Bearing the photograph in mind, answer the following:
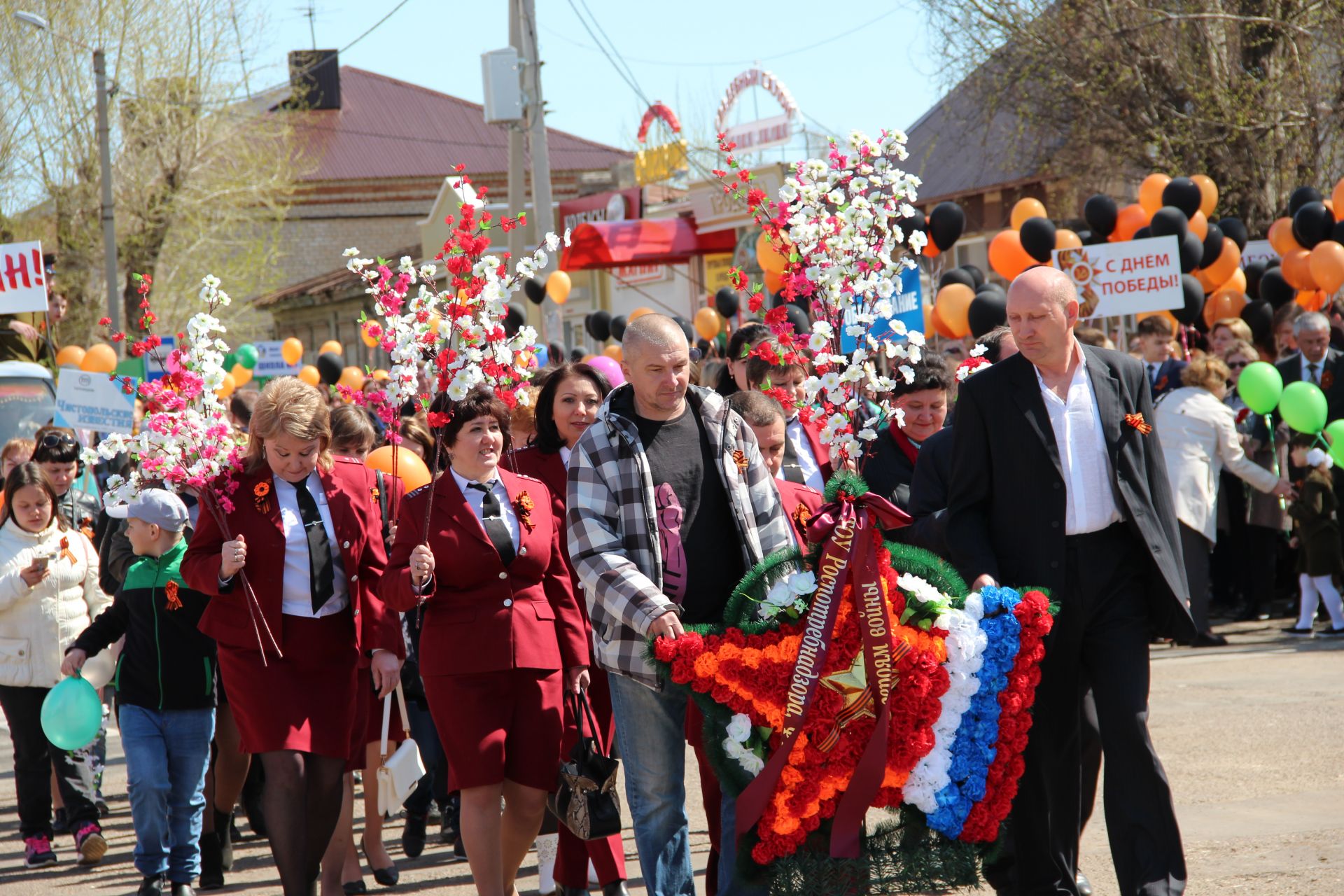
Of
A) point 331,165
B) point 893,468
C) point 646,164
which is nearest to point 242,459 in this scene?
point 893,468

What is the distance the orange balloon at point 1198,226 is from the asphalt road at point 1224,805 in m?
5.37

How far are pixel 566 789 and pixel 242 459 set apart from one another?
187 cm

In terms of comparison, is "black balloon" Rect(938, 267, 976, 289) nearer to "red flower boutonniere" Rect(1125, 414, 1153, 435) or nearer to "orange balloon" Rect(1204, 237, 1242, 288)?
"orange balloon" Rect(1204, 237, 1242, 288)

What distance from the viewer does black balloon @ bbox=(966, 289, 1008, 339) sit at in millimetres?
12570

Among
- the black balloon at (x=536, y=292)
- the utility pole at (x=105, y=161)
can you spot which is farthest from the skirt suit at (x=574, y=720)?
the utility pole at (x=105, y=161)

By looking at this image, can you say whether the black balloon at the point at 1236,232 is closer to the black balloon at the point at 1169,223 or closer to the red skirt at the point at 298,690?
the black balloon at the point at 1169,223

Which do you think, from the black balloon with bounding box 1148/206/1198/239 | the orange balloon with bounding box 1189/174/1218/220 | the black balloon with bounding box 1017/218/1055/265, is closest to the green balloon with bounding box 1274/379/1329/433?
the black balloon with bounding box 1148/206/1198/239

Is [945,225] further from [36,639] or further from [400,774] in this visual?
[400,774]

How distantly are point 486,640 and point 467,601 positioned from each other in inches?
6.6

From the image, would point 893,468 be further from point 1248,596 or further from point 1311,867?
point 1248,596

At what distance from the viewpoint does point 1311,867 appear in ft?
18.2

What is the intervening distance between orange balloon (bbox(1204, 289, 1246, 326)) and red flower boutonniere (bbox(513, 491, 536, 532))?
36.5 ft

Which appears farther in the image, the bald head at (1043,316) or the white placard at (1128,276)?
the white placard at (1128,276)

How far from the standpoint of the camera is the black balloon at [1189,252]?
538 inches
